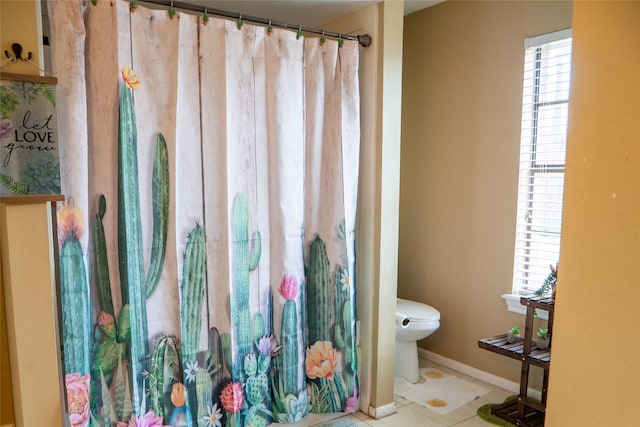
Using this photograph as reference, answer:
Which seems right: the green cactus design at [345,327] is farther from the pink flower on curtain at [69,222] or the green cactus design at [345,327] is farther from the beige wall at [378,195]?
the pink flower on curtain at [69,222]

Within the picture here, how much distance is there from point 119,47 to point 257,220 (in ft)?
A: 2.99

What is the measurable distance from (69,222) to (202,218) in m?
0.51

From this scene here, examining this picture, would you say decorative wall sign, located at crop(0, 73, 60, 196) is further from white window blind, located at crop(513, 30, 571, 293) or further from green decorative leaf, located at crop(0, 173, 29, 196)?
white window blind, located at crop(513, 30, 571, 293)

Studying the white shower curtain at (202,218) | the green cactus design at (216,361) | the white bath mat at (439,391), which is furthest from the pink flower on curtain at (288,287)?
the white bath mat at (439,391)

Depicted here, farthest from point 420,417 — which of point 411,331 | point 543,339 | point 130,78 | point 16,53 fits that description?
point 16,53

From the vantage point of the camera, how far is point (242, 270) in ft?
7.04

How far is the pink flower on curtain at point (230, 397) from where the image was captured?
6.95 ft

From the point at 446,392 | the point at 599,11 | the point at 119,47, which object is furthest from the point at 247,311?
the point at 599,11

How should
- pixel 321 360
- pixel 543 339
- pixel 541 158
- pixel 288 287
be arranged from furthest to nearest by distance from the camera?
pixel 541 158 → pixel 543 339 → pixel 321 360 → pixel 288 287

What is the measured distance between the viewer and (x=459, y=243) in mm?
3148

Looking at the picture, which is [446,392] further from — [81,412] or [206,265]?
[81,412]

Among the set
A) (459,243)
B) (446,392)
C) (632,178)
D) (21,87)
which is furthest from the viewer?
(459,243)

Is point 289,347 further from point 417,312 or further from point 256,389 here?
point 417,312

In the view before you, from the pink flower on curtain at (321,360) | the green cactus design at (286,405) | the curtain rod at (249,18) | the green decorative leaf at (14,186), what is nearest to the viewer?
the green decorative leaf at (14,186)
